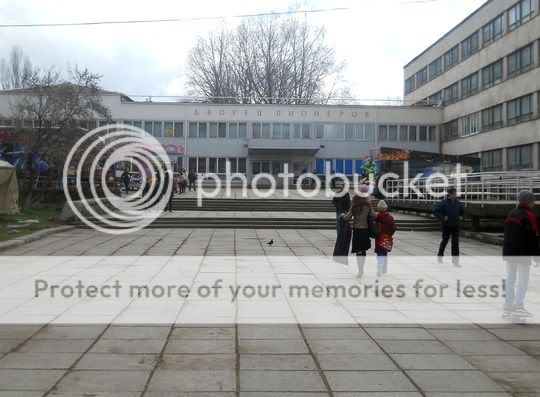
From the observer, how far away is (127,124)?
51344 millimetres

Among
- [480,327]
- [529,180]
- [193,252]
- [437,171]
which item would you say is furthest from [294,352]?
[437,171]

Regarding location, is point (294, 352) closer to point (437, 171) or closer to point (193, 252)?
point (193, 252)

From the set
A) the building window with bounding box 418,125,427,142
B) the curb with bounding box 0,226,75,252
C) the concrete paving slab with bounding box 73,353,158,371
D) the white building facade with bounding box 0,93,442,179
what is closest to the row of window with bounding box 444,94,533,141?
the building window with bounding box 418,125,427,142

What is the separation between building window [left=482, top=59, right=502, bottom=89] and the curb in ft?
120

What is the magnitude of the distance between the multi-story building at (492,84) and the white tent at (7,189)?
108 ft

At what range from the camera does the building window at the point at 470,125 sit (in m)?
49.1

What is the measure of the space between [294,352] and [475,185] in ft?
52.7

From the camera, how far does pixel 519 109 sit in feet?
138

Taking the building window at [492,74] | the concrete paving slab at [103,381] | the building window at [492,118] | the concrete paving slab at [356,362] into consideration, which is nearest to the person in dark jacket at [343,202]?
the concrete paving slab at [356,362]

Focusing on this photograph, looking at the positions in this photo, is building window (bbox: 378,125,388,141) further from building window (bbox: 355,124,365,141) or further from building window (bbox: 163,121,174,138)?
building window (bbox: 163,121,174,138)

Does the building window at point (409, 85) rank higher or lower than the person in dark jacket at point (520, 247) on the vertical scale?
higher

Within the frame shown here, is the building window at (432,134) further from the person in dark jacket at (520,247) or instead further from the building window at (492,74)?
the person in dark jacket at (520,247)

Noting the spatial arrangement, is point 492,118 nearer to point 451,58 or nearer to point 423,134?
point 423,134

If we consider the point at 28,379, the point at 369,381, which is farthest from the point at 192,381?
the point at 369,381
